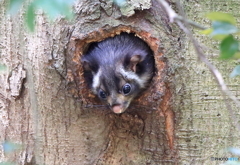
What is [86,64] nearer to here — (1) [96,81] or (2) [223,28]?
(1) [96,81]

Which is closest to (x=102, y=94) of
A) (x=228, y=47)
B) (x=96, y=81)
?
(x=96, y=81)

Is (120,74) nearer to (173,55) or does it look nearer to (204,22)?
(173,55)

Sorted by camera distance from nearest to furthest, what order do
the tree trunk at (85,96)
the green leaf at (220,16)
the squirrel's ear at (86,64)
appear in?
the green leaf at (220,16) < the tree trunk at (85,96) < the squirrel's ear at (86,64)

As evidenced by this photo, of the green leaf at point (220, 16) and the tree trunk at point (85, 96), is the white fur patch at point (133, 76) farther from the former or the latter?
the green leaf at point (220, 16)

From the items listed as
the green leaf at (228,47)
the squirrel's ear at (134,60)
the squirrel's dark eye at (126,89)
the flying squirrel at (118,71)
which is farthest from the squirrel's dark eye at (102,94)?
the green leaf at (228,47)

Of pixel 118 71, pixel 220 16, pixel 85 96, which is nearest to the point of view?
pixel 220 16

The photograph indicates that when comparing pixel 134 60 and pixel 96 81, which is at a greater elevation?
pixel 134 60
